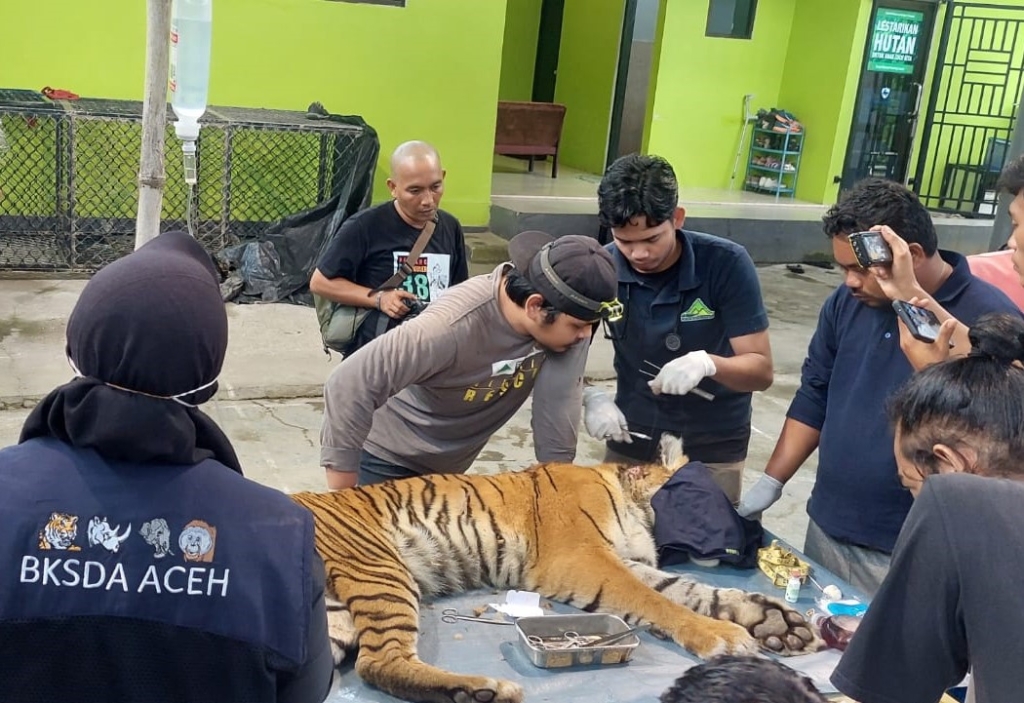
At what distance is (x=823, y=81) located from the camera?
11.3 m

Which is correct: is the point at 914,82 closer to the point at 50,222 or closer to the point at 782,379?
the point at 782,379

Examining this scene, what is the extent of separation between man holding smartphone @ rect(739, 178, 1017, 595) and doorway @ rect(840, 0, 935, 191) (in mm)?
9420

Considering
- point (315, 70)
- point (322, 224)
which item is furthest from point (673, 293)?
point (315, 70)

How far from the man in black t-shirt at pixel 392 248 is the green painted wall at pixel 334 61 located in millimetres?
4765

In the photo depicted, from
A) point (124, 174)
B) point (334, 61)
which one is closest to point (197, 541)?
point (124, 174)

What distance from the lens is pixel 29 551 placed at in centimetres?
124

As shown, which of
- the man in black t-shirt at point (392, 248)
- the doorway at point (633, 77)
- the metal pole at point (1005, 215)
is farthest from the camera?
the doorway at point (633, 77)

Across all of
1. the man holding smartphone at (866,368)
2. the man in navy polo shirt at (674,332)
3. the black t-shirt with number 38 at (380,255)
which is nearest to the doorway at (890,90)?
the black t-shirt with number 38 at (380,255)

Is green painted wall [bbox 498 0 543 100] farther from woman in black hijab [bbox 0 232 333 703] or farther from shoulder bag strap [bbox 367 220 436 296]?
woman in black hijab [bbox 0 232 333 703]

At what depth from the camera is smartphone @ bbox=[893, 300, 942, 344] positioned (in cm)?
227

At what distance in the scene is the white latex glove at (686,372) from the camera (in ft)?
9.34

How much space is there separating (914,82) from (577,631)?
1098 centimetres

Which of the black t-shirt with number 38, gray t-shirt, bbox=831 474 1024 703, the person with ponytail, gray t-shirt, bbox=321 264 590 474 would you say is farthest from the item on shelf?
gray t-shirt, bbox=831 474 1024 703

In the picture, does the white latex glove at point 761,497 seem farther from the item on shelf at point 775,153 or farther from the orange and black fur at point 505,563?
the item on shelf at point 775,153
